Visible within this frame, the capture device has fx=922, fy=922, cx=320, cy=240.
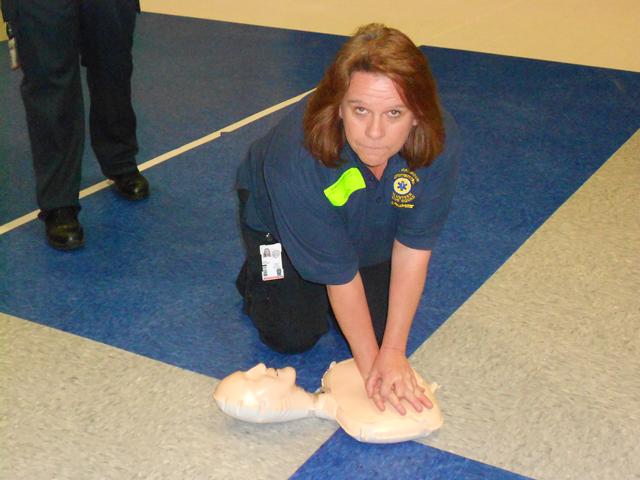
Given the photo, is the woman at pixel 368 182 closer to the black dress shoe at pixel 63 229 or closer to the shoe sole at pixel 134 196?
the black dress shoe at pixel 63 229

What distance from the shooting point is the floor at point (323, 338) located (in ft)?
5.87

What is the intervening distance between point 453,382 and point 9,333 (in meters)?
1.05

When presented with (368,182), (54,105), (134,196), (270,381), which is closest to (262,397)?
(270,381)

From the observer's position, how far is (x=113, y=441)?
71.2 inches

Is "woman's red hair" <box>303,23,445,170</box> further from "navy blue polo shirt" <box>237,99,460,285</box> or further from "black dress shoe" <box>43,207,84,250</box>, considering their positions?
"black dress shoe" <box>43,207,84,250</box>

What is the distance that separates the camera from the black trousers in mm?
2451

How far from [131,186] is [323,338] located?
3.41 ft

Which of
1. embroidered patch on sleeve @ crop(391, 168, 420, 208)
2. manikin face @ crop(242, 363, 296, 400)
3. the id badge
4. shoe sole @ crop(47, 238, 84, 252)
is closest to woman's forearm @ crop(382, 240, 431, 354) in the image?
embroidered patch on sleeve @ crop(391, 168, 420, 208)

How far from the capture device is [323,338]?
2211 millimetres

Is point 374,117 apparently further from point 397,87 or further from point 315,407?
point 315,407

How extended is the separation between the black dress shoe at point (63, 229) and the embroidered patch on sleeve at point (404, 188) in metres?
1.13

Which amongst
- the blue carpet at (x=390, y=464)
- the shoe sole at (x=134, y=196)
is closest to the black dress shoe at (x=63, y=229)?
the shoe sole at (x=134, y=196)

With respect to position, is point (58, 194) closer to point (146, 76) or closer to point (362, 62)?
point (362, 62)

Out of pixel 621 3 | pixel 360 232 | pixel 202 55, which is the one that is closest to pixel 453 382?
pixel 360 232
